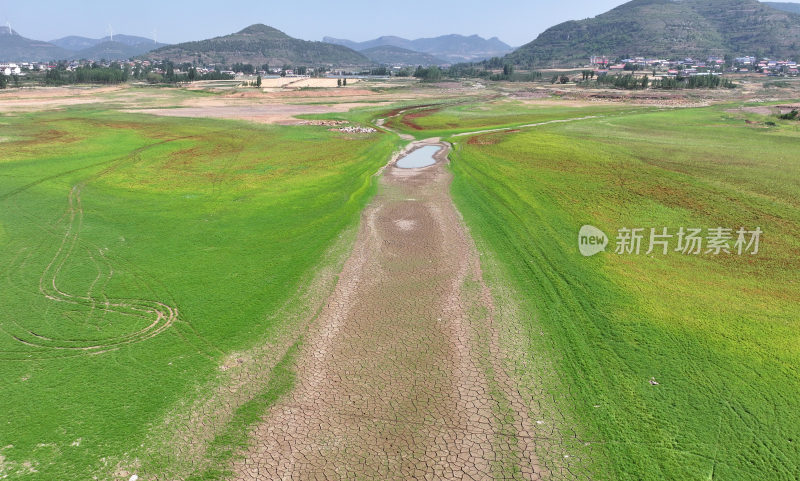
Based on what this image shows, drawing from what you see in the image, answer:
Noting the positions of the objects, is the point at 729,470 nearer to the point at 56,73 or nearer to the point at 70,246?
the point at 70,246

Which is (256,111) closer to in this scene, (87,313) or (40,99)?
(40,99)

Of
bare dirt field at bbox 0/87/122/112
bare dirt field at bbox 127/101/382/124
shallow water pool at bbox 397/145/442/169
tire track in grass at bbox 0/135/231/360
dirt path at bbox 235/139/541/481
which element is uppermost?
bare dirt field at bbox 0/87/122/112

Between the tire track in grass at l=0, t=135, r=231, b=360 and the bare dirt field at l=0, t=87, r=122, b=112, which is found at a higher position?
the bare dirt field at l=0, t=87, r=122, b=112

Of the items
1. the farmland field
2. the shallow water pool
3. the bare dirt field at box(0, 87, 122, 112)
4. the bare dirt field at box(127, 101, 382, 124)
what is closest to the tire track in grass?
the farmland field

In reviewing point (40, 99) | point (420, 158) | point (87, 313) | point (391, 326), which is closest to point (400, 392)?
point (391, 326)

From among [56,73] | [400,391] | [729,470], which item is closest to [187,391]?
[400,391]

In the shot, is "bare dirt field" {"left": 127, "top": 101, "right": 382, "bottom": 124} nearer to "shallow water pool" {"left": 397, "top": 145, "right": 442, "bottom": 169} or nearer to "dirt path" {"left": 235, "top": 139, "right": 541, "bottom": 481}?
"shallow water pool" {"left": 397, "top": 145, "right": 442, "bottom": 169}
